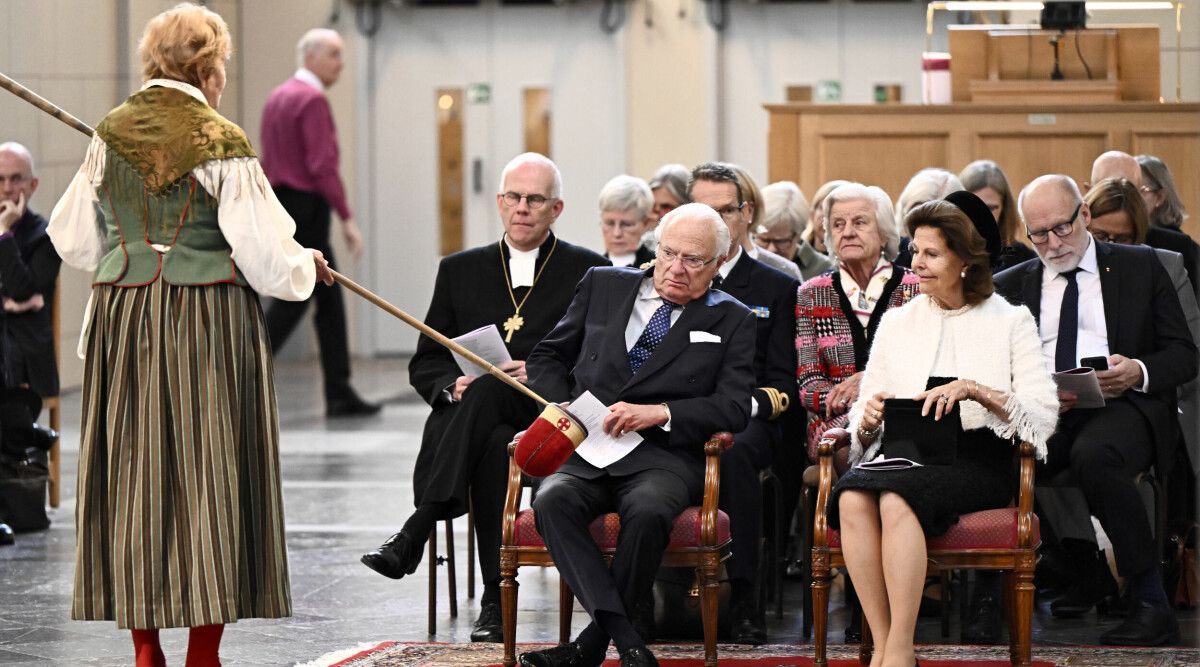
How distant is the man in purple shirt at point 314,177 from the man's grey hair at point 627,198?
3634mm

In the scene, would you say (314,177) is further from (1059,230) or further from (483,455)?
(1059,230)

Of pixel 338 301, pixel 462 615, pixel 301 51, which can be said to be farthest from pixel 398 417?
pixel 462 615

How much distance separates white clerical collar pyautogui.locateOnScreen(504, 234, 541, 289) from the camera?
184 inches

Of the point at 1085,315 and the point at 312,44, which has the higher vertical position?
the point at 312,44

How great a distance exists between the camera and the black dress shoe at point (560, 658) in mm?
3654

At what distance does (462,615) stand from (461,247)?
285 inches

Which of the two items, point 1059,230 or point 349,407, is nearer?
point 1059,230

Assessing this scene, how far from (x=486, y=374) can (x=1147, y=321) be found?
1810mm

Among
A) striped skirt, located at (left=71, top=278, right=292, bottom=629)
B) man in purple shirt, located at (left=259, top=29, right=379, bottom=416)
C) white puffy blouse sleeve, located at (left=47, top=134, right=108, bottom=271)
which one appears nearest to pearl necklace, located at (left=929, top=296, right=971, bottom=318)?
striped skirt, located at (left=71, top=278, right=292, bottom=629)

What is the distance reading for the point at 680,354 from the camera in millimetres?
4004

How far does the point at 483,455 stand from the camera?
14.2ft

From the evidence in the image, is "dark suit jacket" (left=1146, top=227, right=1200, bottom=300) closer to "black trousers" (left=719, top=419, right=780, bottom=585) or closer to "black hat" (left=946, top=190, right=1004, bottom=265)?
"black hat" (left=946, top=190, right=1004, bottom=265)

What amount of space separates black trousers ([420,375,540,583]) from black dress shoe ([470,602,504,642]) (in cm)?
8

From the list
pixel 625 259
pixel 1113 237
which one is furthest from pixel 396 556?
pixel 1113 237
